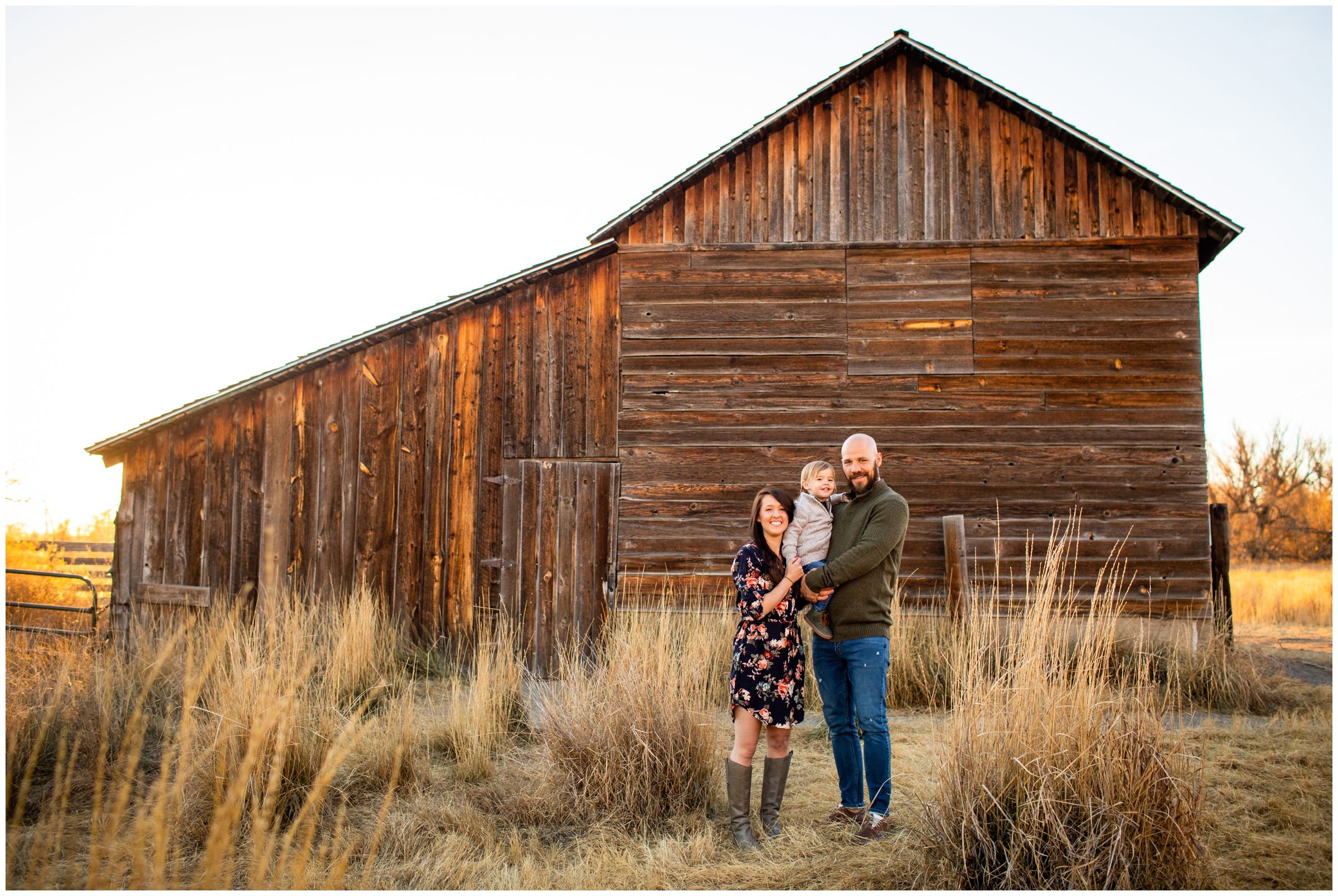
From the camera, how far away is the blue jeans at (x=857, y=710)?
405cm

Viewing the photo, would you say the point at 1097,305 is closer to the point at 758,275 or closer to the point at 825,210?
the point at 825,210

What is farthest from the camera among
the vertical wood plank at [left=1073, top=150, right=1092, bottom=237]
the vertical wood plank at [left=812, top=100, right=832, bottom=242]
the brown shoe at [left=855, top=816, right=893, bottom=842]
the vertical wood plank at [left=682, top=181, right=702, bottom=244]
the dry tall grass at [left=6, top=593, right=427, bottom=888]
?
the vertical wood plank at [left=682, top=181, right=702, bottom=244]

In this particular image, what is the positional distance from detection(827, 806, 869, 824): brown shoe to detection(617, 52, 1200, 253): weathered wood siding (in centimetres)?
632

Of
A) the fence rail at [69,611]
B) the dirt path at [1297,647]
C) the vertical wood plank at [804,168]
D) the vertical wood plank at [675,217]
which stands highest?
the vertical wood plank at [804,168]

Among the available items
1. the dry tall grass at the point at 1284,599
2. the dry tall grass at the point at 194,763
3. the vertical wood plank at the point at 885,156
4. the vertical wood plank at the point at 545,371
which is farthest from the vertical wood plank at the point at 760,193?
the dry tall grass at the point at 1284,599

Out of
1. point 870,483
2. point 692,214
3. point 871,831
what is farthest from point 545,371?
point 871,831

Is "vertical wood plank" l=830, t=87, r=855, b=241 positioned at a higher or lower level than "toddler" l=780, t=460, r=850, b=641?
higher

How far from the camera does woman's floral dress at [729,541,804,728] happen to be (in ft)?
13.3

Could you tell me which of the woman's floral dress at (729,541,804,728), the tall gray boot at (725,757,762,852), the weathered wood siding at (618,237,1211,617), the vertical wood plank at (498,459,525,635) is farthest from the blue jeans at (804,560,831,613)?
the vertical wood plank at (498,459,525,635)

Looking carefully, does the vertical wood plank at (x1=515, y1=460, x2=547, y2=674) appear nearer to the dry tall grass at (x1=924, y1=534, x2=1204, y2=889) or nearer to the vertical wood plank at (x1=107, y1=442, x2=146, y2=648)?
the vertical wood plank at (x1=107, y1=442, x2=146, y2=648)

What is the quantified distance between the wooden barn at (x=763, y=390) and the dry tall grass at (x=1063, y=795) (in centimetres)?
497

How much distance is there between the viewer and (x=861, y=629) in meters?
4.12

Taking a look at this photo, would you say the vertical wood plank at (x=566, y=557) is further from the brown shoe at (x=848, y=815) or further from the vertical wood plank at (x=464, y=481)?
the brown shoe at (x=848, y=815)

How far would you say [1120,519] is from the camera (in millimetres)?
8477
